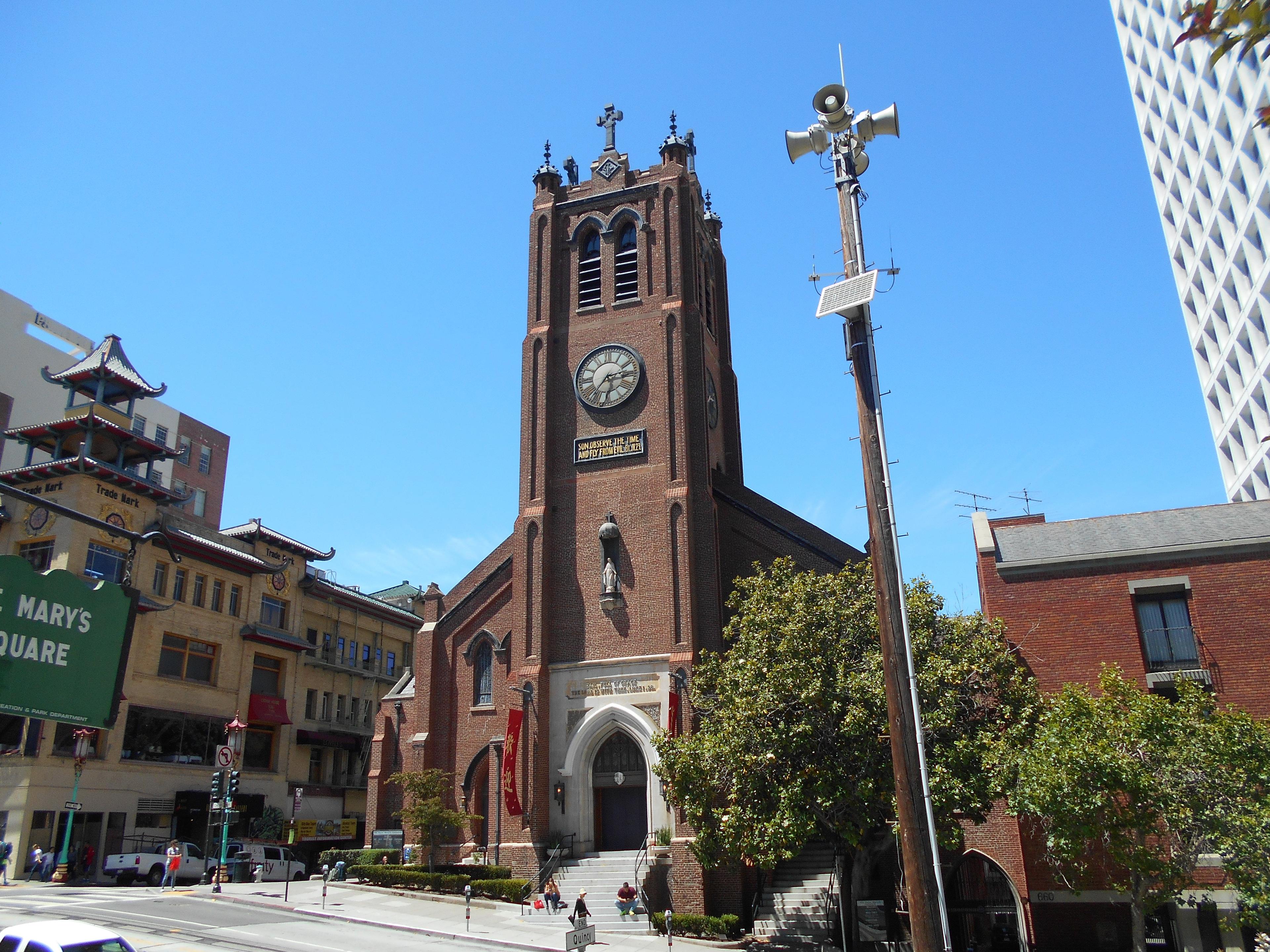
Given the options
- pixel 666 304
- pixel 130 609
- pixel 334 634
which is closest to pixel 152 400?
pixel 334 634

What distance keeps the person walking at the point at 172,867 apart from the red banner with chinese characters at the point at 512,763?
420 inches

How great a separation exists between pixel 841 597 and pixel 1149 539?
9147 millimetres

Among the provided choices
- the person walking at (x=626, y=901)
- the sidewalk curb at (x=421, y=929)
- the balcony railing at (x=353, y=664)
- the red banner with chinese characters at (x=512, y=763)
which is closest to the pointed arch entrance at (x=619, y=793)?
the red banner with chinese characters at (x=512, y=763)

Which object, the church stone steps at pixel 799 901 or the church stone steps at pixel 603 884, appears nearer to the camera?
the church stone steps at pixel 799 901

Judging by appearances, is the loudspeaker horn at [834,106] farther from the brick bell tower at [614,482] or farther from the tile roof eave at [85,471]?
the tile roof eave at [85,471]

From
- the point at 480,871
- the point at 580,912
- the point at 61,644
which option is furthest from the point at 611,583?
the point at 61,644

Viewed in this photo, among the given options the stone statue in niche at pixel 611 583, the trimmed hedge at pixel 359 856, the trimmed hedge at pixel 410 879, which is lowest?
the trimmed hedge at pixel 410 879

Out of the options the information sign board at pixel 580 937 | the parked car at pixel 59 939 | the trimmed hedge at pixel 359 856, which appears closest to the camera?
the parked car at pixel 59 939

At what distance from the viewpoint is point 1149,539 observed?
2606 centimetres

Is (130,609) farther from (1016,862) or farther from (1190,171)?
(1190,171)

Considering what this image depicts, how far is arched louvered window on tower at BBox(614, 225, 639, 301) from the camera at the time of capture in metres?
35.8

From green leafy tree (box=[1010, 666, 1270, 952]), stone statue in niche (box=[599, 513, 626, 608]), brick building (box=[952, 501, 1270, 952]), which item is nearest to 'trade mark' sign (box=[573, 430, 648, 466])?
stone statue in niche (box=[599, 513, 626, 608])

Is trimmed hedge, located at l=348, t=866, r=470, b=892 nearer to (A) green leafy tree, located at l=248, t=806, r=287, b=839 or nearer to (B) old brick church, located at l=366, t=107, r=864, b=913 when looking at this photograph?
(B) old brick church, located at l=366, t=107, r=864, b=913

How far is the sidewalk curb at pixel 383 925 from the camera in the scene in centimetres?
2256
